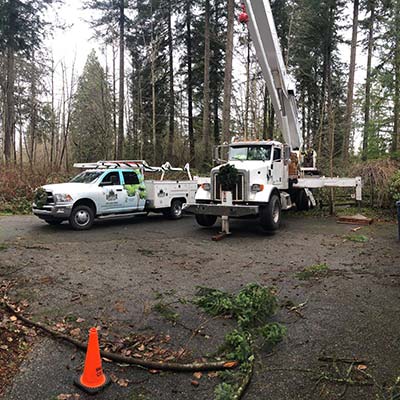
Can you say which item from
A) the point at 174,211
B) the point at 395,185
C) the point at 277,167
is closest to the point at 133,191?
the point at 174,211

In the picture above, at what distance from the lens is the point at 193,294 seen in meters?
5.11

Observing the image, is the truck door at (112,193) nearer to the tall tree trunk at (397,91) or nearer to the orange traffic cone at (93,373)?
the orange traffic cone at (93,373)

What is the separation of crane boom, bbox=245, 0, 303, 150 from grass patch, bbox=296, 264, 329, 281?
6526mm

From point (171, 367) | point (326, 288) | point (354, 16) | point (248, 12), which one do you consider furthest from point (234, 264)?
point (354, 16)

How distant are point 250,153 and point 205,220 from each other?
2537 millimetres

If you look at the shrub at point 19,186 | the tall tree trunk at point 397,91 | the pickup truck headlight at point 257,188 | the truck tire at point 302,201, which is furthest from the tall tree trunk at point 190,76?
the pickup truck headlight at point 257,188

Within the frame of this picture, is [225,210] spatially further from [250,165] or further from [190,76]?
[190,76]

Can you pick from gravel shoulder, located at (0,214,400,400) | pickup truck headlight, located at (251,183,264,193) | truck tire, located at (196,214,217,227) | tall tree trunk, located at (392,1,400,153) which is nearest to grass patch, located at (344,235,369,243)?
gravel shoulder, located at (0,214,400,400)

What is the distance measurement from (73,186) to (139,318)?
6908mm

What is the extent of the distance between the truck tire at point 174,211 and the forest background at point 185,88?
4.75 metres

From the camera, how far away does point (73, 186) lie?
33.7 feet

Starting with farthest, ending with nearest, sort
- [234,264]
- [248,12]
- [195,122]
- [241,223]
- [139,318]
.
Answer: [195,122] < [241,223] < [248,12] < [234,264] < [139,318]

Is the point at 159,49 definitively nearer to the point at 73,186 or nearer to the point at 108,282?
the point at 73,186

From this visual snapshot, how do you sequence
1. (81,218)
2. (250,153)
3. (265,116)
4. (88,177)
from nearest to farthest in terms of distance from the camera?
(81,218) < (88,177) < (250,153) < (265,116)
